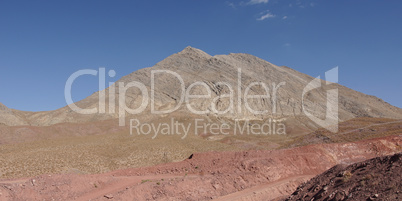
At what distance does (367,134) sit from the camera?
139ft

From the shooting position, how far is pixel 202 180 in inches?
759

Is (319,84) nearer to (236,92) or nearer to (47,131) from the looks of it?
(236,92)

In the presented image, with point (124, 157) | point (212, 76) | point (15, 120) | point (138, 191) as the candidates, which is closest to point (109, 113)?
point (15, 120)

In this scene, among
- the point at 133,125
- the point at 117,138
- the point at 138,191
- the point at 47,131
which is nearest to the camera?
the point at 138,191

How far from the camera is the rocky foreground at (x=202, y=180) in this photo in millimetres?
16766

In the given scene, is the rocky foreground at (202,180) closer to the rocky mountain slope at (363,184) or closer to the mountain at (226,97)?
the rocky mountain slope at (363,184)

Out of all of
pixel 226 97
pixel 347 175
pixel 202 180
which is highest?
pixel 226 97

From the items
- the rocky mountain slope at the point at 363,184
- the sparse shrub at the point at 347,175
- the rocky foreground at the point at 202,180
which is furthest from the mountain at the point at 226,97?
the sparse shrub at the point at 347,175

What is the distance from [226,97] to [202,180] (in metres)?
63.8

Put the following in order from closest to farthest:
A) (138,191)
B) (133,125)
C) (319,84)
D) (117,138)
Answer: (138,191)
(117,138)
(133,125)
(319,84)

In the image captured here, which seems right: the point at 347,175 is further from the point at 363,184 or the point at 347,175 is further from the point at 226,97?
the point at 226,97

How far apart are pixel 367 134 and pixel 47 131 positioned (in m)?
49.6

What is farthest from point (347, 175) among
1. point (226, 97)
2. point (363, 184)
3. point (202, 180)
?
point (226, 97)

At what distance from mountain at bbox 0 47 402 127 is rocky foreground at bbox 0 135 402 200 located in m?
44.3
